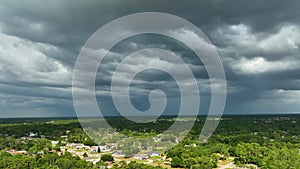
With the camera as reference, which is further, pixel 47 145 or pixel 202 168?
pixel 47 145

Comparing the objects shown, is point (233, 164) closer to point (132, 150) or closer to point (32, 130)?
point (132, 150)

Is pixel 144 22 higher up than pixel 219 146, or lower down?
higher up

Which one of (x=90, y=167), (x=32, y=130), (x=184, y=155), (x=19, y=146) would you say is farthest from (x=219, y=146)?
(x=32, y=130)

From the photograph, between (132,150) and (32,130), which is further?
(32,130)

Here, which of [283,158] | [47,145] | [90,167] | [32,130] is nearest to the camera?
[90,167]

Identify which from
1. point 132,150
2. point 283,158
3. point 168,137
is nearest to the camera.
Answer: point 283,158

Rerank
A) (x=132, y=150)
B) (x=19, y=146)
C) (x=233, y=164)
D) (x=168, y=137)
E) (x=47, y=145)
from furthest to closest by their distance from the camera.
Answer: (x=168, y=137), (x=19, y=146), (x=47, y=145), (x=132, y=150), (x=233, y=164)

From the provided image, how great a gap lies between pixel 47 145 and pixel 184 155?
20.0 metres

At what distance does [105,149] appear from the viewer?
129 feet

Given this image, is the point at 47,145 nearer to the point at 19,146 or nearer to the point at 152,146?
the point at 19,146

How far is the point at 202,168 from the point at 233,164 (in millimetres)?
5603

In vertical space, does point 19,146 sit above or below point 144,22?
below

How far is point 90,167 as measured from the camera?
74.3 ft

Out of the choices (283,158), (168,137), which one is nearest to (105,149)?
(168,137)
